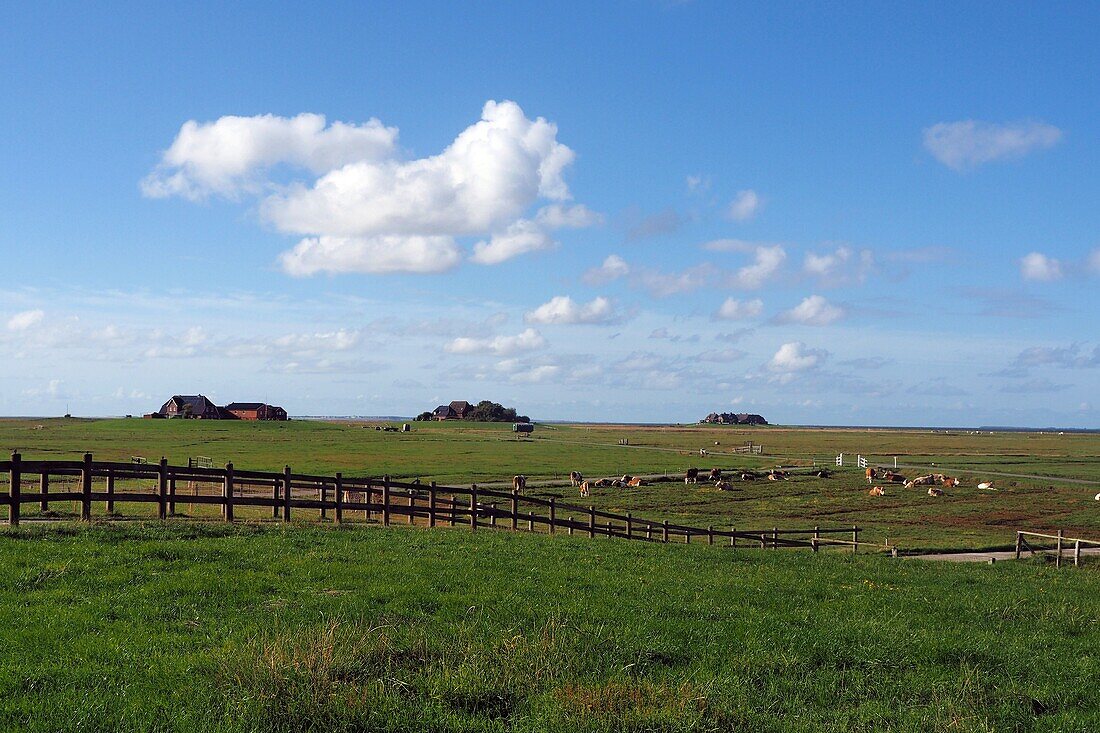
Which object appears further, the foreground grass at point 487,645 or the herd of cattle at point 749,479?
the herd of cattle at point 749,479

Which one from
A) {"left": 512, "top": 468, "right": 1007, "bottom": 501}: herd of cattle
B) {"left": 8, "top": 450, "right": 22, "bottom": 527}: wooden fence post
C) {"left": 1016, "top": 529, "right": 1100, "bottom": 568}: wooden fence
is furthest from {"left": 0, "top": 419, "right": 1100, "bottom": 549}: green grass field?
{"left": 8, "top": 450, "right": 22, "bottom": 527}: wooden fence post

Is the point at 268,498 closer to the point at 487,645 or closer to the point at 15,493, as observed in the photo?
the point at 15,493

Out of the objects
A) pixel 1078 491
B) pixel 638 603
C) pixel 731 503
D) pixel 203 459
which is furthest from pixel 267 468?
pixel 1078 491

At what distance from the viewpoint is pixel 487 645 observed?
10297 millimetres

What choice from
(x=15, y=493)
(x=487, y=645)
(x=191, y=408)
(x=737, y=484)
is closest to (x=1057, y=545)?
(x=487, y=645)

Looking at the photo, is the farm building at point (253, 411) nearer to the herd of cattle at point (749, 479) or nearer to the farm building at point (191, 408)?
the farm building at point (191, 408)

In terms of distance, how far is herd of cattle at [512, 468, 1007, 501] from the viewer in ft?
202

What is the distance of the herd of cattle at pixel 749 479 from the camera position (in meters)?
61.6

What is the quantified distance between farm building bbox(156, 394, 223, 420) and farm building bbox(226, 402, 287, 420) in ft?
32.8

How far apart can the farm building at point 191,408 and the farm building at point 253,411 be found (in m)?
10.0

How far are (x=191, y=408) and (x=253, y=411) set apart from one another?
1941 centimetres

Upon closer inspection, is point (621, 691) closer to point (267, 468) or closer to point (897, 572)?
point (897, 572)

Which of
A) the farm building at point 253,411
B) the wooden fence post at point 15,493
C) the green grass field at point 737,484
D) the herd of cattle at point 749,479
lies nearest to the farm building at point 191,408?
the farm building at point 253,411

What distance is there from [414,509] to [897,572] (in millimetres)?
13205
